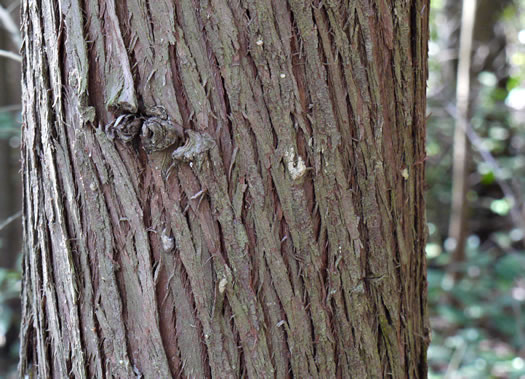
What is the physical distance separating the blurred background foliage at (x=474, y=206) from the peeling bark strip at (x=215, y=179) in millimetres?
1974

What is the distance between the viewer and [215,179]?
80 centimetres

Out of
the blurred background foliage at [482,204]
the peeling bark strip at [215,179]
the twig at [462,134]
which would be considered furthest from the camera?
the twig at [462,134]

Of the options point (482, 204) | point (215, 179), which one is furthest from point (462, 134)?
point (215, 179)

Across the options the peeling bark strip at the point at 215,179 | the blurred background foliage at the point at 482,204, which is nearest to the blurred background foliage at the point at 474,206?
the blurred background foliage at the point at 482,204

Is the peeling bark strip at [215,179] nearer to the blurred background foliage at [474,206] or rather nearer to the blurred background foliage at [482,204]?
the blurred background foliage at [474,206]

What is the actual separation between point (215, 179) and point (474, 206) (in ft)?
19.9

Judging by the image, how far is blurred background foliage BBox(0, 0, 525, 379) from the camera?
382 cm

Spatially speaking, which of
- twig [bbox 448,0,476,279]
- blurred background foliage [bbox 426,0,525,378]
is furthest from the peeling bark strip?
twig [bbox 448,0,476,279]

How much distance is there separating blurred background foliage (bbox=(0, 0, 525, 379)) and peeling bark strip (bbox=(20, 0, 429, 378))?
77.7 inches

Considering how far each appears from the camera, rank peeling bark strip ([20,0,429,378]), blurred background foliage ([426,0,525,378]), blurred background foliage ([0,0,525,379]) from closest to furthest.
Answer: peeling bark strip ([20,0,429,378]), blurred background foliage ([0,0,525,379]), blurred background foliage ([426,0,525,378])

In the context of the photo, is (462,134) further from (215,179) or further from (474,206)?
(215,179)

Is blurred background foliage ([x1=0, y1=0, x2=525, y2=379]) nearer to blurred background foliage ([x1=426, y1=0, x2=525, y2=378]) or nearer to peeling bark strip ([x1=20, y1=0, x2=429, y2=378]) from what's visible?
blurred background foliage ([x1=426, y1=0, x2=525, y2=378])

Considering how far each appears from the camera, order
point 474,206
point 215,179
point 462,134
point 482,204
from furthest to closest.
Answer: point 474,206 < point 482,204 < point 462,134 < point 215,179

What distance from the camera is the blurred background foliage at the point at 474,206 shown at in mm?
3818
